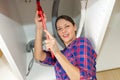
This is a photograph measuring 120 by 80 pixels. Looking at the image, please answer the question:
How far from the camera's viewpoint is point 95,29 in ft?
3.12

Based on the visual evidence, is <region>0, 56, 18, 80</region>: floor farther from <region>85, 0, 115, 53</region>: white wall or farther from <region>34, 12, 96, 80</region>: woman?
<region>85, 0, 115, 53</region>: white wall

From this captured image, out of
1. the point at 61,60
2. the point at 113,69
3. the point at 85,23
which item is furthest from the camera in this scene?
the point at 113,69

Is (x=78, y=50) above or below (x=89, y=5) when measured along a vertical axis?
below

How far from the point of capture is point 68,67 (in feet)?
2.81

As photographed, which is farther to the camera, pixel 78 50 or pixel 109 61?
pixel 109 61

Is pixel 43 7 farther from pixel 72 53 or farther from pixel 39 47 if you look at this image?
pixel 72 53

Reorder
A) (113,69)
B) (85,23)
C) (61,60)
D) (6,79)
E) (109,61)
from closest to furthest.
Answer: (61,60), (85,23), (6,79), (109,61), (113,69)

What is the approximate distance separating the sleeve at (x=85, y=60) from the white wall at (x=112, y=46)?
0.35 m

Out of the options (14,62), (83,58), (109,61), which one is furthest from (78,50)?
(109,61)

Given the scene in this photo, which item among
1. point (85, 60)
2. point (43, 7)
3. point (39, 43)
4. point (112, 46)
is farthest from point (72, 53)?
point (43, 7)

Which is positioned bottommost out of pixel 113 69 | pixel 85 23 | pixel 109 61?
pixel 113 69

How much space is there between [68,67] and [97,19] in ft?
0.94

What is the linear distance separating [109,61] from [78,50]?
66cm

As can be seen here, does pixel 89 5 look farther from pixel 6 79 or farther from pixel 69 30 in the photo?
pixel 6 79
